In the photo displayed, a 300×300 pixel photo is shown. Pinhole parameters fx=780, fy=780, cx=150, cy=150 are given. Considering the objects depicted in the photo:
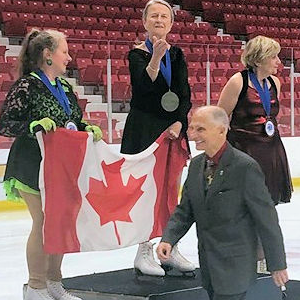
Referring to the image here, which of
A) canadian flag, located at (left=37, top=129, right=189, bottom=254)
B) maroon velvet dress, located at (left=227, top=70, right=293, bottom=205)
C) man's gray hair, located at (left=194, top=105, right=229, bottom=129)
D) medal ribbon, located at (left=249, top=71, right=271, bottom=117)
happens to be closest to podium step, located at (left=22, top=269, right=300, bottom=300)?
canadian flag, located at (left=37, top=129, right=189, bottom=254)

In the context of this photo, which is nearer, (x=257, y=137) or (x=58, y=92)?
(x=58, y=92)

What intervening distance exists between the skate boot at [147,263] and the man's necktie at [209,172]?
1154 millimetres

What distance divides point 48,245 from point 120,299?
345 millimetres

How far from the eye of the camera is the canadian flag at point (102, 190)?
9.71 feet

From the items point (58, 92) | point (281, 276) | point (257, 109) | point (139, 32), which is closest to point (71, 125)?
point (58, 92)

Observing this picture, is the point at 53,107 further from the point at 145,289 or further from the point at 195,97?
the point at 195,97

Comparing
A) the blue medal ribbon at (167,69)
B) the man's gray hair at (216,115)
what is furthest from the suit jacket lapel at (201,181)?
the blue medal ribbon at (167,69)

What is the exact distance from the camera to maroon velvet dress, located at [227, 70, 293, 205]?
327 cm

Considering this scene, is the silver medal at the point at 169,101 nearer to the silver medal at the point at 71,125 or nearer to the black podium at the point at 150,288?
the silver medal at the point at 71,125

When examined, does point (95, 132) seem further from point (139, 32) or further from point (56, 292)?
point (139, 32)

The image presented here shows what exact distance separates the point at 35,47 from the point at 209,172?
3.48ft

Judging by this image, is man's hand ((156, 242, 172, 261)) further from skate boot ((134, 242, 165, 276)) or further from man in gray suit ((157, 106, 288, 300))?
skate boot ((134, 242, 165, 276))

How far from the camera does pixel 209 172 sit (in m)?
2.25

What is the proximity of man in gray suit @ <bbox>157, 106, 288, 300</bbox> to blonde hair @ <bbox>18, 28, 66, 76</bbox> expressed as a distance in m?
0.97
